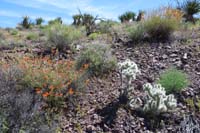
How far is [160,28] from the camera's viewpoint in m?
10.7

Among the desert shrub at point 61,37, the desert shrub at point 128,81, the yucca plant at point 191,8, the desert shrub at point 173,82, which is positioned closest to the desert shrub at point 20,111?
the desert shrub at point 128,81

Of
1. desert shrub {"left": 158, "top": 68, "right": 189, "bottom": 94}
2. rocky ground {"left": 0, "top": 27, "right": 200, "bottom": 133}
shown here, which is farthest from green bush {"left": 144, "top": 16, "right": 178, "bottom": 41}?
desert shrub {"left": 158, "top": 68, "right": 189, "bottom": 94}

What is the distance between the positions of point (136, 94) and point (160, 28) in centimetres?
369

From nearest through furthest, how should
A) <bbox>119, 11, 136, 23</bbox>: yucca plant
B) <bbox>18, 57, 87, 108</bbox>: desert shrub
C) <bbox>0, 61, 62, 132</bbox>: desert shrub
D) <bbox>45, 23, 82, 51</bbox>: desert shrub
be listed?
<bbox>0, 61, 62, 132</bbox>: desert shrub < <bbox>18, 57, 87, 108</bbox>: desert shrub < <bbox>45, 23, 82, 51</bbox>: desert shrub < <bbox>119, 11, 136, 23</bbox>: yucca plant

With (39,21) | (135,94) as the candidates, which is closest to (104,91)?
(135,94)

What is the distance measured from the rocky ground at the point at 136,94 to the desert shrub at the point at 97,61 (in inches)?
8.6

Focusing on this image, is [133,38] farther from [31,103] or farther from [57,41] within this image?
[31,103]

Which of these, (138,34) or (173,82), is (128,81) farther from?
(138,34)

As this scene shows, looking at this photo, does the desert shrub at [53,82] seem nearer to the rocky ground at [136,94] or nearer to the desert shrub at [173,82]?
the rocky ground at [136,94]

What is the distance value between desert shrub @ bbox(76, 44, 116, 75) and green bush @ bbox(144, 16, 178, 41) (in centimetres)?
215

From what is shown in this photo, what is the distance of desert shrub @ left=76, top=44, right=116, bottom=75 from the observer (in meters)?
8.41

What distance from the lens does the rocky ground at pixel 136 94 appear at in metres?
6.50

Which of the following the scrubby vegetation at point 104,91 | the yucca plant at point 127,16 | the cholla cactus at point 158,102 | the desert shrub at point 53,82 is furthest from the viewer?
the yucca plant at point 127,16

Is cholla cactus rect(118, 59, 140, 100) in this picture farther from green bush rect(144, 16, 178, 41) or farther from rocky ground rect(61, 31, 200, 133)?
green bush rect(144, 16, 178, 41)
